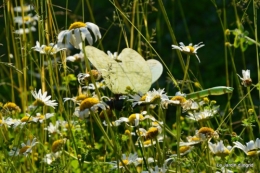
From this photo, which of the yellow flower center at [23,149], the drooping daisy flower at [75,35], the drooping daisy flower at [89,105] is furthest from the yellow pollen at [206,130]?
the yellow flower center at [23,149]

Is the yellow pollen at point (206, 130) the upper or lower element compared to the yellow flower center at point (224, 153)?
upper

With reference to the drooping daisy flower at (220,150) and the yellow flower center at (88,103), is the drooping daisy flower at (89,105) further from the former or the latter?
the drooping daisy flower at (220,150)

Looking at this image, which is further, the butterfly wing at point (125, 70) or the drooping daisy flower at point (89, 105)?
the butterfly wing at point (125, 70)

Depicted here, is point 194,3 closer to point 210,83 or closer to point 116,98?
point 210,83

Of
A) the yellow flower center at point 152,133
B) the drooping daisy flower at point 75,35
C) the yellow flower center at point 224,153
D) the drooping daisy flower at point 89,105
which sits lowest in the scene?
the yellow flower center at point 224,153

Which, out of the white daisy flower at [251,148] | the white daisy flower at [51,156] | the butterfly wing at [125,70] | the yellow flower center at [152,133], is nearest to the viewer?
the white daisy flower at [251,148]

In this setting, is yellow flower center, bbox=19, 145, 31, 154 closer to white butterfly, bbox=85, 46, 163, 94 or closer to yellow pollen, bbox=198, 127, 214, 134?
white butterfly, bbox=85, 46, 163, 94

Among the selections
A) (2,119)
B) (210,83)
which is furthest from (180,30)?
(2,119)

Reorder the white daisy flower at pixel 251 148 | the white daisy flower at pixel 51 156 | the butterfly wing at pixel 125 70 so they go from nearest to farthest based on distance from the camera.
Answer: the white daisy flower at pixel 251 148 → the butterfly wing at pixel 125 70 → the white daisy flower at pixel 51 156
